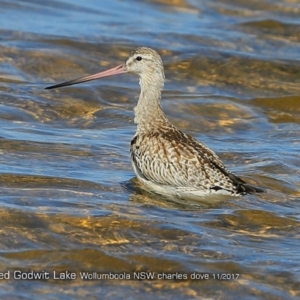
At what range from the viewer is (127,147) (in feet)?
38.4

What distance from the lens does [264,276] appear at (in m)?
8.02

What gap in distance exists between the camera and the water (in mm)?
8031

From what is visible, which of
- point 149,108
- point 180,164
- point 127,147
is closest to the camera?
point 180,164

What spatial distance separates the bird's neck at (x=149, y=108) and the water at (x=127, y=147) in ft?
2.07

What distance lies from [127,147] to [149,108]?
109cm

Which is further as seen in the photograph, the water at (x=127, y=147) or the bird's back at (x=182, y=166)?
the bird's back at (x=182, y=166)

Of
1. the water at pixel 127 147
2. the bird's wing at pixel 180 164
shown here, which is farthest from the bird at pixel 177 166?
the water at pixel 127 147

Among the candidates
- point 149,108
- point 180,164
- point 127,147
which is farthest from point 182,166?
point 127,147

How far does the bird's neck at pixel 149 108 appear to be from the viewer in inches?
413

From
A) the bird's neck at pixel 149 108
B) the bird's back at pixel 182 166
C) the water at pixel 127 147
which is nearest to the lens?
the water at pixel 127 147

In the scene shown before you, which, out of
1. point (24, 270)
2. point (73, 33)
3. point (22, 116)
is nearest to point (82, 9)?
point (73, 33)

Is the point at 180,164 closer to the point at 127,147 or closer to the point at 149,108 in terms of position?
the point at 149,108

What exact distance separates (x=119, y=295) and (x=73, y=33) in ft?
30.2

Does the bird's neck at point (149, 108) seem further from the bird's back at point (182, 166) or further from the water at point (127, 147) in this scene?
the water at point (127, 147)
